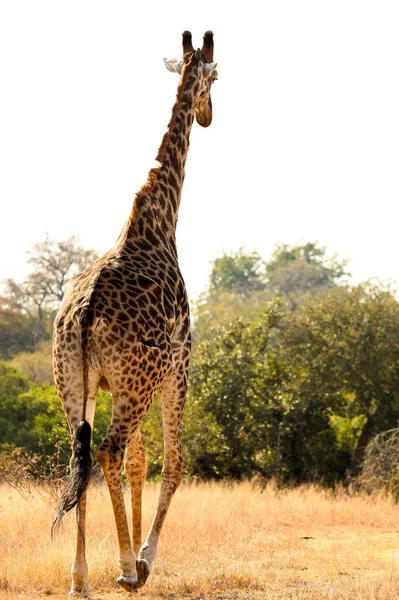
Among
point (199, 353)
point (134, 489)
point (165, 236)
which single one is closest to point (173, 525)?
point (134, 489)

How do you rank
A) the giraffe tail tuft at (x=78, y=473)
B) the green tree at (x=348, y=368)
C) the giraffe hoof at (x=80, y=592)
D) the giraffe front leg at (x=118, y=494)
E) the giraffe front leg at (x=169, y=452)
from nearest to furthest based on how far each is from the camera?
the giraffe tail tuft at (x=78, y=473) → the giraffe front leg at (x=118, y=494) → the giraffe hoof at (x=80, y=592) → the giraffe front leg at (x=169, y=452) → the green tree at (x=348, y=368)

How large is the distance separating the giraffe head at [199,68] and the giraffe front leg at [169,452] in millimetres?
3159

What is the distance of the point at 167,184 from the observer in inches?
316

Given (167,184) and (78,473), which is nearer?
(78,473)

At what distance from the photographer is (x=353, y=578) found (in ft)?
24.3

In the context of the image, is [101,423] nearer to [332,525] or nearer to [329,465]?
[329,465]

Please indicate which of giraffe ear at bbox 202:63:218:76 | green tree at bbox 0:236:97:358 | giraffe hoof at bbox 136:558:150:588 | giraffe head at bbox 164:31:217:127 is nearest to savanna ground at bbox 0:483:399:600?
giraffe hoof at bbox 136:558:150:588

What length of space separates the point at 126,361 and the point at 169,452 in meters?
1.35

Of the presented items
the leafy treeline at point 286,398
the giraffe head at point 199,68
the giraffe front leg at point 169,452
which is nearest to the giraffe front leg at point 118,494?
the giraffe front leg at point 169,452

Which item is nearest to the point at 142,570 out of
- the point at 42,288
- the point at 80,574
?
the point at 80,574

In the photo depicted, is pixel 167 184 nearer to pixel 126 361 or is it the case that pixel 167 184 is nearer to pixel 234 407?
pixel 126 361

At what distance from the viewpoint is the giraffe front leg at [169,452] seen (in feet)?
22.8

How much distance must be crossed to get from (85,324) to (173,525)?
398 centimetres

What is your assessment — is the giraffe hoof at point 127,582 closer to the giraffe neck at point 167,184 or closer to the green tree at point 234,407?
the giraffe neck at point 167,184
